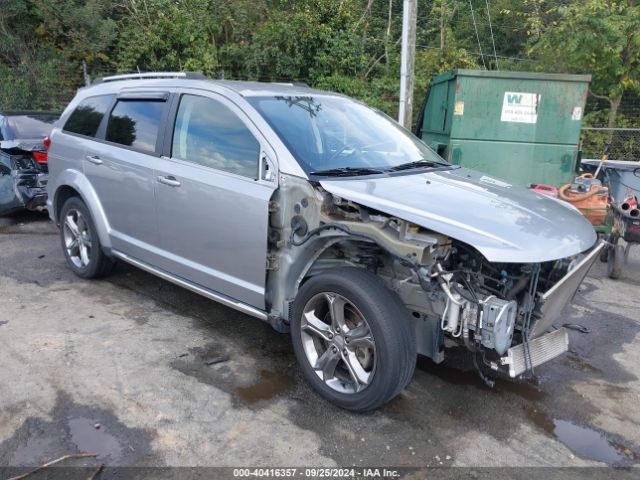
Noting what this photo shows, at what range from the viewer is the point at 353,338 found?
133 inches

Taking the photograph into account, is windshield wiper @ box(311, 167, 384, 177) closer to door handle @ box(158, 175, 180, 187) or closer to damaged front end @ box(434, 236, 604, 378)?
damaged front end @ box(434, 236, 604, 378)

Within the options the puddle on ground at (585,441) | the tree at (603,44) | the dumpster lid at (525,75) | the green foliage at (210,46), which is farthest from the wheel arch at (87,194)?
the tree at (603,44)

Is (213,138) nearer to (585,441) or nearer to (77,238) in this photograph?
(77,238)

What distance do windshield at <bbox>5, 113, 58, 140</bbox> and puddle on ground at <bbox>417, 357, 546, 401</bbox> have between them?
22.2ft

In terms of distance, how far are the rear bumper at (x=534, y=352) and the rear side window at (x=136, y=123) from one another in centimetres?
314

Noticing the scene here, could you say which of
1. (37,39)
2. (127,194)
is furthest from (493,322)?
(37,39)

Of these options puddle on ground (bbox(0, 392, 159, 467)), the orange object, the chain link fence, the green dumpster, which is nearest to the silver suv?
puddle on ground (bbox(0, 392, 159, 467))

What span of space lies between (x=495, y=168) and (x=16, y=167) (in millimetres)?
6968

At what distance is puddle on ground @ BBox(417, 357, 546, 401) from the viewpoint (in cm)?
382

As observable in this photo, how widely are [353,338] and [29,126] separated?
706 centimetres

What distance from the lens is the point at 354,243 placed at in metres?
3.50

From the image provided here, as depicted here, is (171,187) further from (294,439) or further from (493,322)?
(493,322)

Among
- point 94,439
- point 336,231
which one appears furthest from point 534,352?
point 94,439

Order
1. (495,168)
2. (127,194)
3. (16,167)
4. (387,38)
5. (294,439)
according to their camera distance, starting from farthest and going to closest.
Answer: (387,38), (495,168), (16,167), (127,194), (294,439)
